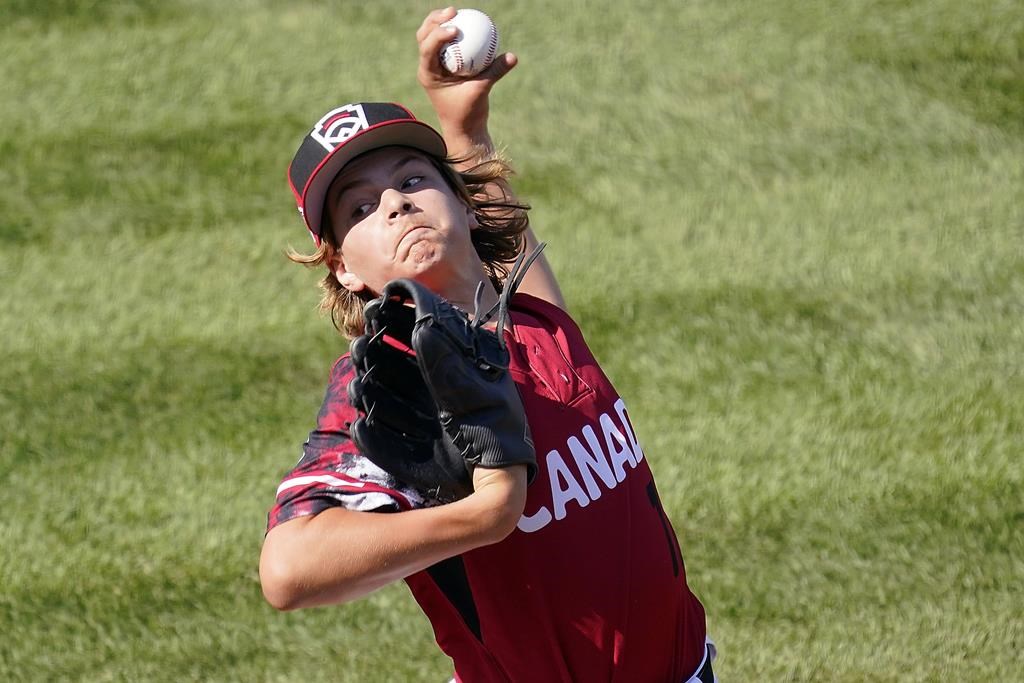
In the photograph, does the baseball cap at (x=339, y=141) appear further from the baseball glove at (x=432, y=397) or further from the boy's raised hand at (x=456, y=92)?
the baseball glove at (x=432, y=397)

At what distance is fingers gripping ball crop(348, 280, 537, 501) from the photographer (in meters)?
2.06

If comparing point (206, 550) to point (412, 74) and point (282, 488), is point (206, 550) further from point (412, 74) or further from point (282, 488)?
point (412, 74)

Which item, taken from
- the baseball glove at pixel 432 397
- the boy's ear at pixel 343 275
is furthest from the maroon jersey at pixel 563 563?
the boy's ear at pixel 343 275

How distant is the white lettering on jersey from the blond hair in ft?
1.78

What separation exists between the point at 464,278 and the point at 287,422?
2.75 metres

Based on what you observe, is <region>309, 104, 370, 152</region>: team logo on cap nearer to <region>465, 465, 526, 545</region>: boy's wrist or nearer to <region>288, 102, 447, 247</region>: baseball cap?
Answer: <region>288, 102, 447, 247</region>: baseball cap

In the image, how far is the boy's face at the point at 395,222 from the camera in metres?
2.61

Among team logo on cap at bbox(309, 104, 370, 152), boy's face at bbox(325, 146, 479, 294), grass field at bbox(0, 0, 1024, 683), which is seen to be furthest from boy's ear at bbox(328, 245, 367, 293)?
grass field at bbox(0, 0, 1024, 683)

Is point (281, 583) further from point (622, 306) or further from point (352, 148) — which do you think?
point (622, 306)

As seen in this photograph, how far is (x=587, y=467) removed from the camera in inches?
98.0

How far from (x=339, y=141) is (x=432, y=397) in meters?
0.74

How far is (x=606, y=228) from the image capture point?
6273 mm

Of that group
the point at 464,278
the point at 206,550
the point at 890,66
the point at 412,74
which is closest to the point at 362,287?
the point at 464,278

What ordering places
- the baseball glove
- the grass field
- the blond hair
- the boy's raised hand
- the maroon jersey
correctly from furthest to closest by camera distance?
1. the grass field
2. the boy's raised hand
3. the blond hair
4. the maroon jersey
5. the baseball glove
